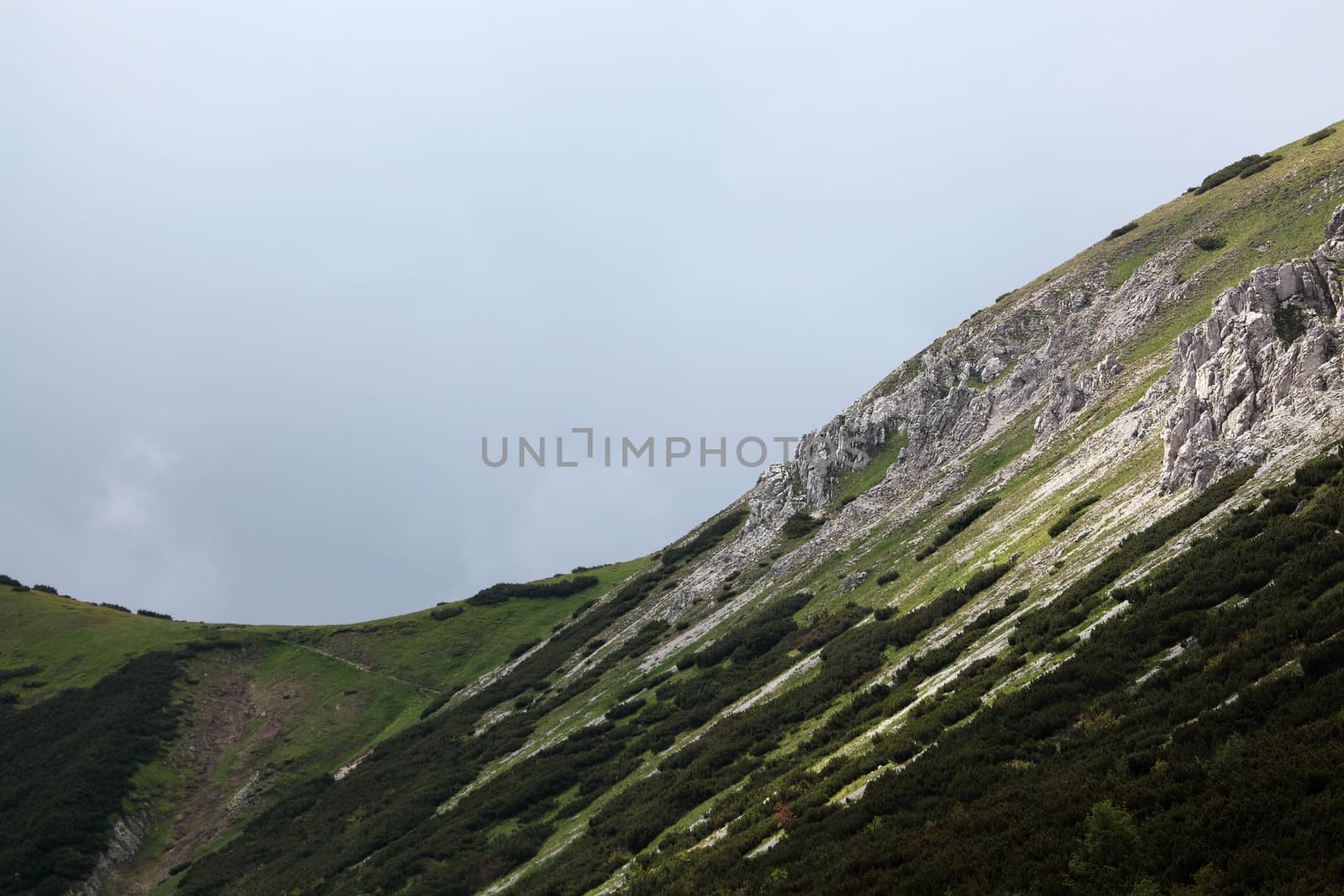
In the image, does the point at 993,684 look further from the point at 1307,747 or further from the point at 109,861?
the point at 109,861

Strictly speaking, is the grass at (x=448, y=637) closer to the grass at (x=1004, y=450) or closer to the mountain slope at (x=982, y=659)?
the mountain slope at (x=982, y=659)

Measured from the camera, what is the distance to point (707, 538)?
84.1m

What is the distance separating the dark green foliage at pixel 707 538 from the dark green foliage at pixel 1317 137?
184ft

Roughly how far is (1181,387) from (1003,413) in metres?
27.7

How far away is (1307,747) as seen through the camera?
47.1ft

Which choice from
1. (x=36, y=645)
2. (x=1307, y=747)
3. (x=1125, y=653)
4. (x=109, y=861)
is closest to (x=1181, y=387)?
(x=1125, y=653)

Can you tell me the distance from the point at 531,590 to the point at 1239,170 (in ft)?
277

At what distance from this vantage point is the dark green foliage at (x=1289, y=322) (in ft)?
99.5

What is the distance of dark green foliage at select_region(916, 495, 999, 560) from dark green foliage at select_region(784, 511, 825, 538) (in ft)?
64.0

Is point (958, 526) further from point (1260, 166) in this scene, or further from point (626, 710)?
point (1260, 166)

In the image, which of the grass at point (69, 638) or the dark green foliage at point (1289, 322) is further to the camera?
the grass at point (69, 638)

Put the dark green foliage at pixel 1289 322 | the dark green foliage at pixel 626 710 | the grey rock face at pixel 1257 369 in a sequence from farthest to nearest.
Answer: the dark green foliage at pixel 626 710 → the dark green foliage at pixel 1289 322 → the grey rock face at pixel 1257 369

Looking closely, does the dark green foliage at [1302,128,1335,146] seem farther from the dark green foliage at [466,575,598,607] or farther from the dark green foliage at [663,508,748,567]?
the dark green foliage at [466,575,598,607]

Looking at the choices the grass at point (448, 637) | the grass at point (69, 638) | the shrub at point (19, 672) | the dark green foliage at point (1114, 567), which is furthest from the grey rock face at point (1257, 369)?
the shrub at point (19, 672)
